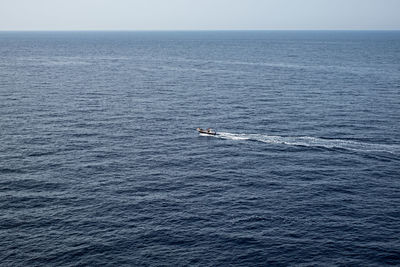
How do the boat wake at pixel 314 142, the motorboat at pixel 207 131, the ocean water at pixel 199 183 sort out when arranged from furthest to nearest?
the motorboat at pixel 207 131 → the boat wake at pixel 314 142 → the ocean water at pixel 199 183

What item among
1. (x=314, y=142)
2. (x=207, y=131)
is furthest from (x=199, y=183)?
(x=314, y=142)

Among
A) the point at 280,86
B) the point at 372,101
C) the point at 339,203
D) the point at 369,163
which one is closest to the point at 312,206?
the point at 339,203

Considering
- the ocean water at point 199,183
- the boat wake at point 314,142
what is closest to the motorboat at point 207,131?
the boat wake at point 314,142

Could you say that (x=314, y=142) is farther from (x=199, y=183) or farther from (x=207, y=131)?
(x=199, y=183)

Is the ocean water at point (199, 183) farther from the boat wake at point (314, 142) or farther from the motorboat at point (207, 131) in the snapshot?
the motorboat at point (207, 131)

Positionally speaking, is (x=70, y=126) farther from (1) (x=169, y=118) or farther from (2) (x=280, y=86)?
(2) (x=280, y=86)

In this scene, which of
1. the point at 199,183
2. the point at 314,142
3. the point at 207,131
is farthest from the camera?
the point at 207,131

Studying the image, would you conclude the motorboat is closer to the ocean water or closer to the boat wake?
the boat wake

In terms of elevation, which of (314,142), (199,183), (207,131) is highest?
(207,131)
